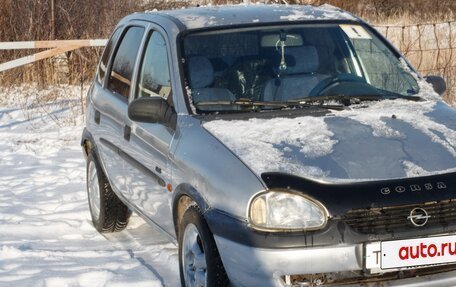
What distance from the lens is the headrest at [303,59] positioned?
5609mm

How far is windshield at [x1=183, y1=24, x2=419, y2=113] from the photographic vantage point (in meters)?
5.36

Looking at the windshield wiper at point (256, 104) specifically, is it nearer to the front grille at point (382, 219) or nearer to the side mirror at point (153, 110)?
the side mirror at point (153, 110)

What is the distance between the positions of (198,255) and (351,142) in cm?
98

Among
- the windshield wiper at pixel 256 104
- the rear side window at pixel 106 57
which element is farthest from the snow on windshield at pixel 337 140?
the rear side window at pixel 106 57

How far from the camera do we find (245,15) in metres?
5.89

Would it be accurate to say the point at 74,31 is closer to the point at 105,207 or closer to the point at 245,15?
the point at 105,207

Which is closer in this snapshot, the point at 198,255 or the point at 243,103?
the point at 198,255

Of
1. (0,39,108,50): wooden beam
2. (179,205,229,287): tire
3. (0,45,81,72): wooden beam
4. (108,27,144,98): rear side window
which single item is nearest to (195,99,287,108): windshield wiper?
(179,205,229,287): tire

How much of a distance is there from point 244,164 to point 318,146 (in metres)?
0.41

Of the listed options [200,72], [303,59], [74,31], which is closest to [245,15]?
[303,59]

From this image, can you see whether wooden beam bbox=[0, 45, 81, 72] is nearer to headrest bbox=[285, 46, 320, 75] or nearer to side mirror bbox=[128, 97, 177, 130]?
headrest bbox=[285, 46, 320, 75]

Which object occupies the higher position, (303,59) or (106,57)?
(303,59)

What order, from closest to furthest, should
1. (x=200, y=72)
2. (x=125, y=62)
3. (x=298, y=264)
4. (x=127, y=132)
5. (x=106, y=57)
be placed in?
(x=298, y=264) < (x=200, y=72) < (x=127, y=132) < (x=125, y=62) < (x=106, y=57)

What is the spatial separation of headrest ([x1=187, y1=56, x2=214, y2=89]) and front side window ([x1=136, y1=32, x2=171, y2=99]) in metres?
0.17
